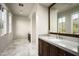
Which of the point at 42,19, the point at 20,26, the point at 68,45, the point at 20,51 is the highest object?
the point at 42,19

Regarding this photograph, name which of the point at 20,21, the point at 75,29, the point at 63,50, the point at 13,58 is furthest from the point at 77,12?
the point at 20,21

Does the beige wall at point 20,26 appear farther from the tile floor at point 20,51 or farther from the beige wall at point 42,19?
the beige wall at point 42,19

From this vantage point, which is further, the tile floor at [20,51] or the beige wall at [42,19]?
the beige wall at [42,19]

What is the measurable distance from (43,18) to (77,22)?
205 centimetres

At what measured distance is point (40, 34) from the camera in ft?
13.5

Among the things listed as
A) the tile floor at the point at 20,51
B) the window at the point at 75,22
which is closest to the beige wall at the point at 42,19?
the tile floor at the point at 20,51

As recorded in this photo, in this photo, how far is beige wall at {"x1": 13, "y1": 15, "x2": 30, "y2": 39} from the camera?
952cm

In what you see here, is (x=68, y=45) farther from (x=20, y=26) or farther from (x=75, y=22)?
(x=20, y=26)

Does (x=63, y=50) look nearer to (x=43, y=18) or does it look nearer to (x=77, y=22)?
(x=77, y=22)

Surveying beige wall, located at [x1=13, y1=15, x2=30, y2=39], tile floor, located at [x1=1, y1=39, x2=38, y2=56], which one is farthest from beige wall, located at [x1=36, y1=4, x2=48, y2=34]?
beige wall, located at [x1=13, y1=15, x2=30, y2=39]

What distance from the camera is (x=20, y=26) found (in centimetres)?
975

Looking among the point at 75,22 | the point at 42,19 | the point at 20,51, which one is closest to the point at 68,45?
the point at 75,22

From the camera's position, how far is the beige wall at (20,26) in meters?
9.52

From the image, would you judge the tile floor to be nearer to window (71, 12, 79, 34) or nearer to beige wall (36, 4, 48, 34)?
beige wall (36, 4, 48, 34)
